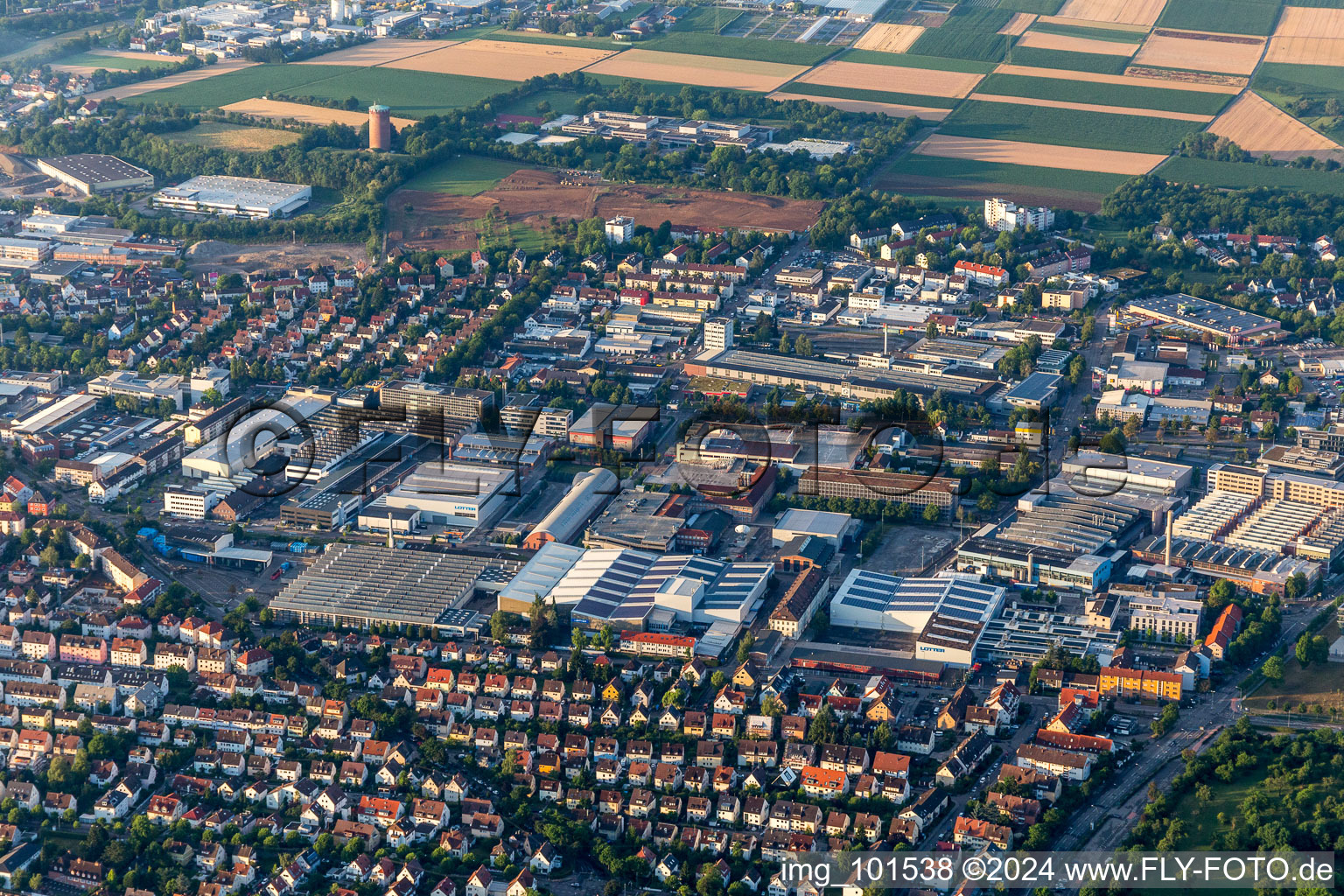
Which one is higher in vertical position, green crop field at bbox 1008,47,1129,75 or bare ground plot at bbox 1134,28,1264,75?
bare ground plot at bbox 1134,28,1264,75

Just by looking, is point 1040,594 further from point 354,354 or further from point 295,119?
point 295,119

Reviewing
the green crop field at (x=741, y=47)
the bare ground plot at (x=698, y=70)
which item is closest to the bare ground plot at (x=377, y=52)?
the bare ground plot at (x=698, y=70)

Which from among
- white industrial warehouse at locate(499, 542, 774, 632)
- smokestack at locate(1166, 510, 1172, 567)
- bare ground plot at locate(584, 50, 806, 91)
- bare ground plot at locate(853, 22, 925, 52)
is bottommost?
white industrial warehouse at locate(499, 542, 774, 632)

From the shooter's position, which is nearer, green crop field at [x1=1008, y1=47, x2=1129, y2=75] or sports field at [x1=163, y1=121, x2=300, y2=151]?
sports field at [x1=163, y1=121, x2=300, y2=151]

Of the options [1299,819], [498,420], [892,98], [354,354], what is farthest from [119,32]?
[1299,819]

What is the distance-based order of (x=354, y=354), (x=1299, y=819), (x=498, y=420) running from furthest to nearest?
(x=354, y=354)
(x=498, y=420)
(x=1299, y=819)

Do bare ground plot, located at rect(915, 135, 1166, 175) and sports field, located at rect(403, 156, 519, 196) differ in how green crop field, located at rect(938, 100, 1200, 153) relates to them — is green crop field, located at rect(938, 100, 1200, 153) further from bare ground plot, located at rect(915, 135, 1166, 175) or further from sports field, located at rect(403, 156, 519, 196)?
sports field, located at rect(403, 156, 519, 196)

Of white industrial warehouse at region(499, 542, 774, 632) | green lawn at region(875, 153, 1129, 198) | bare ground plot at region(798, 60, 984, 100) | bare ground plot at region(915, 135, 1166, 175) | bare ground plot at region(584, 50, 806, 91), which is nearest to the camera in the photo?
white industrial warehouse at region(499, 542, 774, 632)

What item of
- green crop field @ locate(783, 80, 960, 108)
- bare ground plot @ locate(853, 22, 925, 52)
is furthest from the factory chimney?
bare ground plot @ locate(853, 22, 925, 52)
